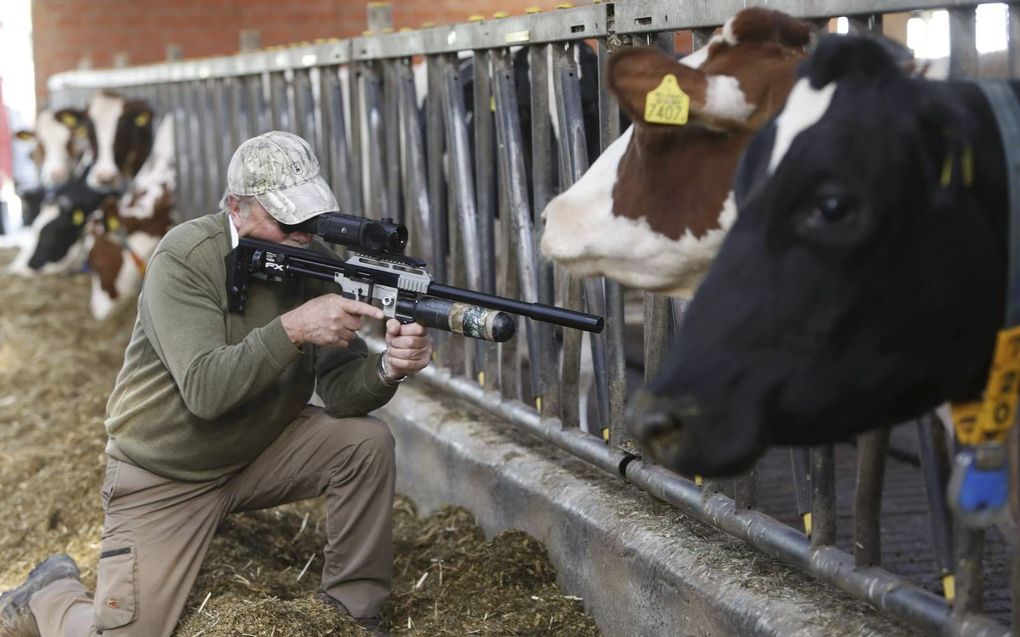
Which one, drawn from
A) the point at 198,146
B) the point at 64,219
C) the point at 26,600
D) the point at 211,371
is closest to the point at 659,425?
the point at 211,371

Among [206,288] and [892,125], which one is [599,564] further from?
[892,125]

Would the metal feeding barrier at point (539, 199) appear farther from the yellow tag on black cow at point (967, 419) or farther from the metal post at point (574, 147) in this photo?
the yellow tag on black cow at point (967, 419)

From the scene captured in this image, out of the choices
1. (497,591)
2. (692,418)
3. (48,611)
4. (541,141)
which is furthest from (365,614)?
(692,418)

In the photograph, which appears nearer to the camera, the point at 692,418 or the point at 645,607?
the point at 692,418

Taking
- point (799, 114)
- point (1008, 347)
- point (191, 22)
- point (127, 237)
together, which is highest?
point (191, 22)

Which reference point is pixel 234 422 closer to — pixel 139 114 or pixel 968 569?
pixel 968 569

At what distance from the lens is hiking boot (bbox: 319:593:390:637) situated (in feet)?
12.9

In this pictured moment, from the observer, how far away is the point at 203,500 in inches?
156

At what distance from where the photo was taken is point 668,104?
7.80 ft

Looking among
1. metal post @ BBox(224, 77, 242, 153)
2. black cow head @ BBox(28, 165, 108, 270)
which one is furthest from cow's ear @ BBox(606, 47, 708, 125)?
black cow head @ BBox(28, 165, 108, 270)

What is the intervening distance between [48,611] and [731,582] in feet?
6.90

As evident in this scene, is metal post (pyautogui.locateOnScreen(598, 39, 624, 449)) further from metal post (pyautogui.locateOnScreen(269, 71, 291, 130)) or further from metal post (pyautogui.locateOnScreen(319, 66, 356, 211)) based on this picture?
metal post (pyautogui.locateOnScreen(269, 71, 291, 130))

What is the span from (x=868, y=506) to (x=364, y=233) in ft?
4.64

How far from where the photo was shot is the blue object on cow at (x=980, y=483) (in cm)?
192
